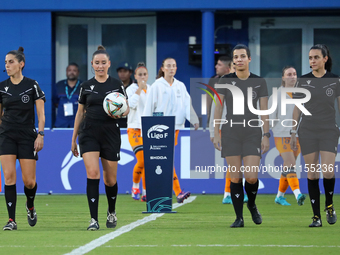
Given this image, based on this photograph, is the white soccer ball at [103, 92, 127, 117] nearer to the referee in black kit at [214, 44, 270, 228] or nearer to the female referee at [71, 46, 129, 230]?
the female referee at [71, 46, 129, 230]

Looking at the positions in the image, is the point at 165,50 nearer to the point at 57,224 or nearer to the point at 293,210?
the point at 293,210

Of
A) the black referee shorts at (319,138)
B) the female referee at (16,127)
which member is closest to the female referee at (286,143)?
the black referee shorts at (319,138)

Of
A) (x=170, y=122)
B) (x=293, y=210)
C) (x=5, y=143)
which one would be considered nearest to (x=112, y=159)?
(x=5, y=143)

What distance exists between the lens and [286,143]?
10.6 meters

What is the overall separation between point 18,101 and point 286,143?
504cm

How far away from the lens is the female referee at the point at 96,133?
6922mm

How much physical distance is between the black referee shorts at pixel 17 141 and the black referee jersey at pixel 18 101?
7 centimetres

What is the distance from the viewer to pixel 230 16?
1762cm

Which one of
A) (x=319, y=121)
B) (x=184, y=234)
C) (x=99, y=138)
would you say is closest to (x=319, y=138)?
(x=319, y=121)

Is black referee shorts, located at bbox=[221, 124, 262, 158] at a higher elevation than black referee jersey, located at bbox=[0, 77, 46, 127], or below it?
below

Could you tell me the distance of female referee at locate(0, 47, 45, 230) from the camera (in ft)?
23.2

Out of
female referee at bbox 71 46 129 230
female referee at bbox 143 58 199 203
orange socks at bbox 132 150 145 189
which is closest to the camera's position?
female referee at bbox 71 46 129 230

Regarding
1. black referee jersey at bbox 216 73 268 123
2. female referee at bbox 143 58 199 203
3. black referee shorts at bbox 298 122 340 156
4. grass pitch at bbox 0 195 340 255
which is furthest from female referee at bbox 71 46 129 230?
female referee at bbox 143 58 199 203

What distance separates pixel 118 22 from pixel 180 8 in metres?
2.73
